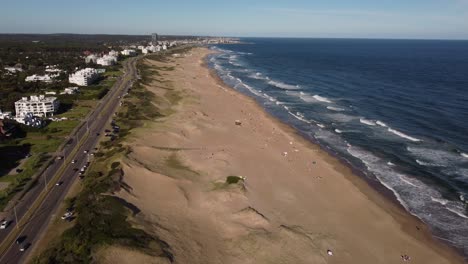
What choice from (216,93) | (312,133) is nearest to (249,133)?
(312,133)

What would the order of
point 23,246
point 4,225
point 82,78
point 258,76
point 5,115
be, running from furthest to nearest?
point 258,76 < point 82,78 < point 5,115 < point 4,225 < point 23,246

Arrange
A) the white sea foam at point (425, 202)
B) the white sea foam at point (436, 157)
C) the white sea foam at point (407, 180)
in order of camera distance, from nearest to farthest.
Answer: the white sea foam at point (425, 202) < the white sea foam at point (407, 180) < the white sea foam at point (436, 157)

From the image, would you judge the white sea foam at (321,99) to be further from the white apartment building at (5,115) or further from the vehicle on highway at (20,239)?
the vehicle on highway at (20,239)

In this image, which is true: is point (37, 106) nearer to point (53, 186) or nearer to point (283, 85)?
point (53, 186)

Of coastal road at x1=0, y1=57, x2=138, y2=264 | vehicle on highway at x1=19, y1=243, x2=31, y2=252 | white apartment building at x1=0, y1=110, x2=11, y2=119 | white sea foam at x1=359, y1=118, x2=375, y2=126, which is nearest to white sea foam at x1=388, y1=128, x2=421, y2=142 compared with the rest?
white sea foam at x1=359, y1=118, x2=375, y2=126

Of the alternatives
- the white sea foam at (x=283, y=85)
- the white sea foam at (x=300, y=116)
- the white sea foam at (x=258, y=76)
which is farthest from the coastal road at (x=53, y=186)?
the white sea foam at (x=258, y=76)

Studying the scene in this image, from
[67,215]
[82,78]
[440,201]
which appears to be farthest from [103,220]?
[82,78]

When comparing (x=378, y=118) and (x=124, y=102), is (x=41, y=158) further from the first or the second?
(x=378, y=118)
